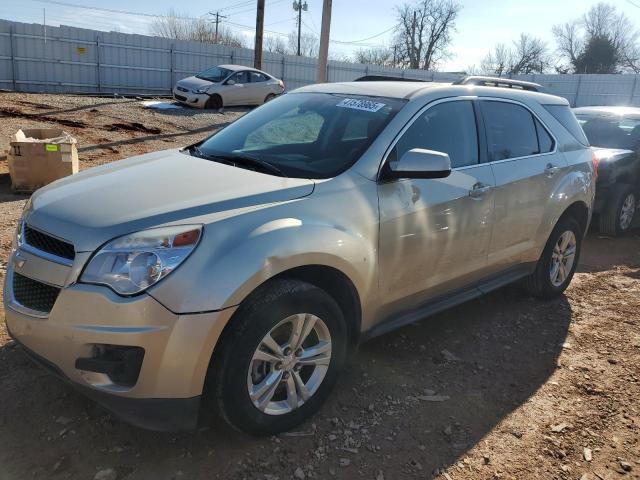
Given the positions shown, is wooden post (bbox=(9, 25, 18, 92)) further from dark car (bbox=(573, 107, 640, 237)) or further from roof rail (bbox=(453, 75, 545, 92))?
roof rail (bbox=(453, 75, 545, 92))

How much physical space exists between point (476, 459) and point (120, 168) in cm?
263

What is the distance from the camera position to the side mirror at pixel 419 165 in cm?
312

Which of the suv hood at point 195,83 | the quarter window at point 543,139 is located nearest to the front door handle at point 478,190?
the quarter window at point 543,139

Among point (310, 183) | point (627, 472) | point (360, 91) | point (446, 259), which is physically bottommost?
point (627, 472)

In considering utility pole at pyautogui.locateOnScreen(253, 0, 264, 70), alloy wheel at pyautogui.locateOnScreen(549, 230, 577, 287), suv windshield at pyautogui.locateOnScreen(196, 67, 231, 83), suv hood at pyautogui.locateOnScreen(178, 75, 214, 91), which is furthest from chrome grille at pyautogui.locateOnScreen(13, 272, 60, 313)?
utility pole at pyautogui.locateOnScreen(253, 0, 264, 70)

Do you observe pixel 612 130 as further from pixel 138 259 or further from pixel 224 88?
pixel 224 88

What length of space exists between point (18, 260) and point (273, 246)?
128 cm

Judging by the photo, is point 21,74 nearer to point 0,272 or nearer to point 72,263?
point 0,272

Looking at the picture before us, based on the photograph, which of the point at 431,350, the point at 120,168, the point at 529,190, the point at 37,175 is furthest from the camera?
the point at 37,175

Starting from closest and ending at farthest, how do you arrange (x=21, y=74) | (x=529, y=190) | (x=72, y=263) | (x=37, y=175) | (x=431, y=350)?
(x=72, y=263), (x=431, y=350), (x=529, y=190), (x=37, y=175), (x=21, y=74)

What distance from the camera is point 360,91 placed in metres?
3.83

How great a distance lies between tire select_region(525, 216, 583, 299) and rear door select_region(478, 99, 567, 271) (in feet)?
0.83

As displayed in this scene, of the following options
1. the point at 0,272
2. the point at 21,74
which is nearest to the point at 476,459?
the point at 0,272

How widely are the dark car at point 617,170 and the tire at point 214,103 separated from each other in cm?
1308
